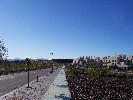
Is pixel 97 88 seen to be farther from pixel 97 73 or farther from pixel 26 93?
pixel 97 73

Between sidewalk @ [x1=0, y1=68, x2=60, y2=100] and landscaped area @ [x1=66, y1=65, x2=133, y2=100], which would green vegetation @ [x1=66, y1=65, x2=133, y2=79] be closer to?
→ landscaped area @ [x1=66, y1=65, x2=133, y2=100]

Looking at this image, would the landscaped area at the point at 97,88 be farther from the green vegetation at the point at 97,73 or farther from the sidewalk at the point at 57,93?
the sidewalk at the point at 57,93

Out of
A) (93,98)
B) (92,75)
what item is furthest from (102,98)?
(92,75)

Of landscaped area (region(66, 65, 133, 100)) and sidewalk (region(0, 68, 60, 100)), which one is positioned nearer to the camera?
sidewalk (region(0, 68, 60, 100))

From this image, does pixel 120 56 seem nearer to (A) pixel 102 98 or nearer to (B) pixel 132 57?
(B) pixel 132 57

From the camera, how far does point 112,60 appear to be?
183 m

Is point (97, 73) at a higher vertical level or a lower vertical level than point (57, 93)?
higher

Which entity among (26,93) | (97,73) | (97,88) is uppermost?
(97,73)

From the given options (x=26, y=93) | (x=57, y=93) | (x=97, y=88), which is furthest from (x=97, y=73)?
(x=26, y=93)

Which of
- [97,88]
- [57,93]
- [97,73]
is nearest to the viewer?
[57,93]

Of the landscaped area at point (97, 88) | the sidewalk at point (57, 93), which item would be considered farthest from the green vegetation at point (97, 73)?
the sidewalk at point (57, 93)

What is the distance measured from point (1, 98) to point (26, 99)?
6.31ft

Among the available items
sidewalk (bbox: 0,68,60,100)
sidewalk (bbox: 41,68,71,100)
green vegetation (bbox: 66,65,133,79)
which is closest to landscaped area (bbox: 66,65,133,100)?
green vegetation (bbox: 66,65,133,79)

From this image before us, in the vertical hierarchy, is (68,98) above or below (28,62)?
below
